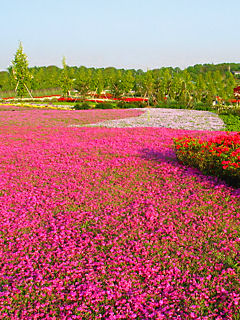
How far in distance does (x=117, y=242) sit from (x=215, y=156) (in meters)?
4.84

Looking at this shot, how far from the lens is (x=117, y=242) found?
5.55m

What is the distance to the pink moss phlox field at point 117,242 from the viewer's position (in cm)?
410

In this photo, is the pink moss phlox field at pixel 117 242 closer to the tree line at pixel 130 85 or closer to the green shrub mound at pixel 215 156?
the green shrub mound at pixel 215 156

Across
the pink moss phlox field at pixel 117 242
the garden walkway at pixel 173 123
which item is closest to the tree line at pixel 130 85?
the garden walkway at pixel 173 123

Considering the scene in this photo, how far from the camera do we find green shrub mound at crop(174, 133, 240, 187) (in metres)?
8.19

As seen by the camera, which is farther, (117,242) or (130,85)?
(130,85)

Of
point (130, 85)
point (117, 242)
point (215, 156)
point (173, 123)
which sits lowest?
point (117, 242)

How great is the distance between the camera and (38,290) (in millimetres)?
4309

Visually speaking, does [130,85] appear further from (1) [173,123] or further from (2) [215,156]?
(2) [215,156]

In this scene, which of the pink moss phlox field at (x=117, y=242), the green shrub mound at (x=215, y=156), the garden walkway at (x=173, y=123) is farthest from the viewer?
the garden walkway at (x=173, y=123)

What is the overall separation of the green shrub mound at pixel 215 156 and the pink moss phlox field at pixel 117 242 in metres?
0.38

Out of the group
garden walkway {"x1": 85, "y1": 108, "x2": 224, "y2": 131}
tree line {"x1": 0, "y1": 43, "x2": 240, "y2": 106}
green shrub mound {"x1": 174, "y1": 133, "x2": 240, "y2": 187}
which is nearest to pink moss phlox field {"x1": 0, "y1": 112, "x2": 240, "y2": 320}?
green shrub mound {"x1": 174, "y1": 133, "x2": 240, "y2": 187}

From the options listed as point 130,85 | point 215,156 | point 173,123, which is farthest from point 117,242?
point 130,85

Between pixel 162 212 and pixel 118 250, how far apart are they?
181 centimetres
